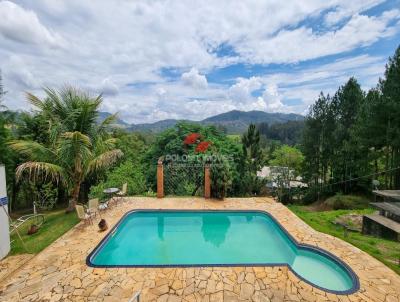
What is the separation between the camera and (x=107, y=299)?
4.41m

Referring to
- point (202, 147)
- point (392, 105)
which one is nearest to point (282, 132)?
point (392, 105)

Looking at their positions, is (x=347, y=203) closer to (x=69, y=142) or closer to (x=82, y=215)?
(x=82, y=215)

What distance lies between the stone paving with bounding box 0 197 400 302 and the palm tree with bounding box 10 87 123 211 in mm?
3304

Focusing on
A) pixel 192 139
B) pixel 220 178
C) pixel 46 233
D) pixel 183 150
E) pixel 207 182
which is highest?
pixel 192 139

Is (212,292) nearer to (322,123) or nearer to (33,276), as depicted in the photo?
(33,276)

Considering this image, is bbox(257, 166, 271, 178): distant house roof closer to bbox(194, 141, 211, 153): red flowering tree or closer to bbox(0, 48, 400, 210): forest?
bbox(0, 48, 400, 210): forest

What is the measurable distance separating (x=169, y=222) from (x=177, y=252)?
2.39m

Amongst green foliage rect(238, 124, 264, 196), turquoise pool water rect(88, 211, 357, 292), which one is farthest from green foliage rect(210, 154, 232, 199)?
green foliage rect(238, 124, 264, 196)

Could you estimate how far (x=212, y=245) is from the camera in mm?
7391

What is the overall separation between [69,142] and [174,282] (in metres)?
6.35

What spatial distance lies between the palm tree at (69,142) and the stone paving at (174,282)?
3304mm

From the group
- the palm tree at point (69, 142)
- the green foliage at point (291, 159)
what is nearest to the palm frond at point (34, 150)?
the palm tree at point (69, 142)

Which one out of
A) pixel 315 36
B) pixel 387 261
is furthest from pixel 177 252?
pixel 315 36

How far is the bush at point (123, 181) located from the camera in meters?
10.5
